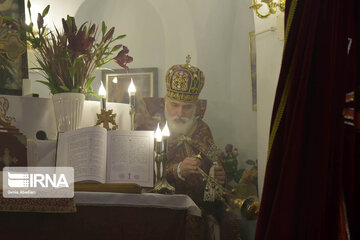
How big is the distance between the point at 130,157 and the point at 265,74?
1583 mm

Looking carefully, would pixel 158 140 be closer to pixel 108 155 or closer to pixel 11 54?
pixel 108 155

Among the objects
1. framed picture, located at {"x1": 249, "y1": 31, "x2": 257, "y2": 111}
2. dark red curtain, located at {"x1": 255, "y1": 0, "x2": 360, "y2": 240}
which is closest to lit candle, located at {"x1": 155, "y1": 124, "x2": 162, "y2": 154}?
dark red curtain, located at {"x1": 255, "y1": 0, "x2": 360, "y2": 240}

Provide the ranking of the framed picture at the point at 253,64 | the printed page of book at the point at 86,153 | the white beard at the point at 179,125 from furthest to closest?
the framed picture at the point at 253,64
the white beard at the point at 179,125
the printed page of book at the point at 86,153

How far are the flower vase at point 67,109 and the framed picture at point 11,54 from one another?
39 centimetres

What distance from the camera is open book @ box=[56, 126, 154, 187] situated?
10.4 feet

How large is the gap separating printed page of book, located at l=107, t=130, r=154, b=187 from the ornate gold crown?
166cm

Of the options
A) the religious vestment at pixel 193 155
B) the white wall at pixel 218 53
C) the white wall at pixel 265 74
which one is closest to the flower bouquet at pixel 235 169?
the white wall at pixel 218 53

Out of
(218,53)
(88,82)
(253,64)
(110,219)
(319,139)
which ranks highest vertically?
(218,53)

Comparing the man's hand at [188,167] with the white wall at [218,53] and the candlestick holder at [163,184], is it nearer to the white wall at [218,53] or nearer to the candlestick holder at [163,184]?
the candlestick holder at [163,184]

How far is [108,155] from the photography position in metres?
3.30

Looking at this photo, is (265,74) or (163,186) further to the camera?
(265,74)

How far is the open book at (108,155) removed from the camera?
3160mm

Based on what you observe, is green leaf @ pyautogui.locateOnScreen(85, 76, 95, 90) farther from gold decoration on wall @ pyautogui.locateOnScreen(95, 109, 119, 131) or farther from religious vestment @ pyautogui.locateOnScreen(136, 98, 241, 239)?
religious vestment @ pyautogui.locateOnScreen(136, 98, 241, 239)

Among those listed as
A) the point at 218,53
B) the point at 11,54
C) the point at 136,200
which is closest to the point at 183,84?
the point at 218,53
